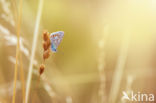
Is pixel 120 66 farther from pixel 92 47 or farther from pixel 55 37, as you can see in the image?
pixel 55 37

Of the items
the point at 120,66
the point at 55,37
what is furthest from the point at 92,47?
the point at 55,37

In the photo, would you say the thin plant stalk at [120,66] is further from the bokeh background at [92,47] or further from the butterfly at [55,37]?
the butterfly at [55,37]

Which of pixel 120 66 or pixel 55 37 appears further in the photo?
pixel 120 66

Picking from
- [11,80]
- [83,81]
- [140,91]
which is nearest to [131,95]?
[140,91]

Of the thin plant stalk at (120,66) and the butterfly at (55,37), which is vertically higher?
the butterfly at (55,37)

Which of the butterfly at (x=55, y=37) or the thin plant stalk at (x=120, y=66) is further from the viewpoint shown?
the thin plant stalk at (x=120, y=66)

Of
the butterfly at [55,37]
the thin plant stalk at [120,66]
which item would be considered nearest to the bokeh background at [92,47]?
the thin plant stalk at [120,66]

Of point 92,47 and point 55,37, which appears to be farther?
point 92,47

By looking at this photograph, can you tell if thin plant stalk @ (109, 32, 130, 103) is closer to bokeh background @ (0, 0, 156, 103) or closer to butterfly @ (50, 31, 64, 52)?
bokeh background @ (0, 0, 156, 103)

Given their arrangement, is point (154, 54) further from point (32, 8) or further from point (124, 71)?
point (32, 8)
